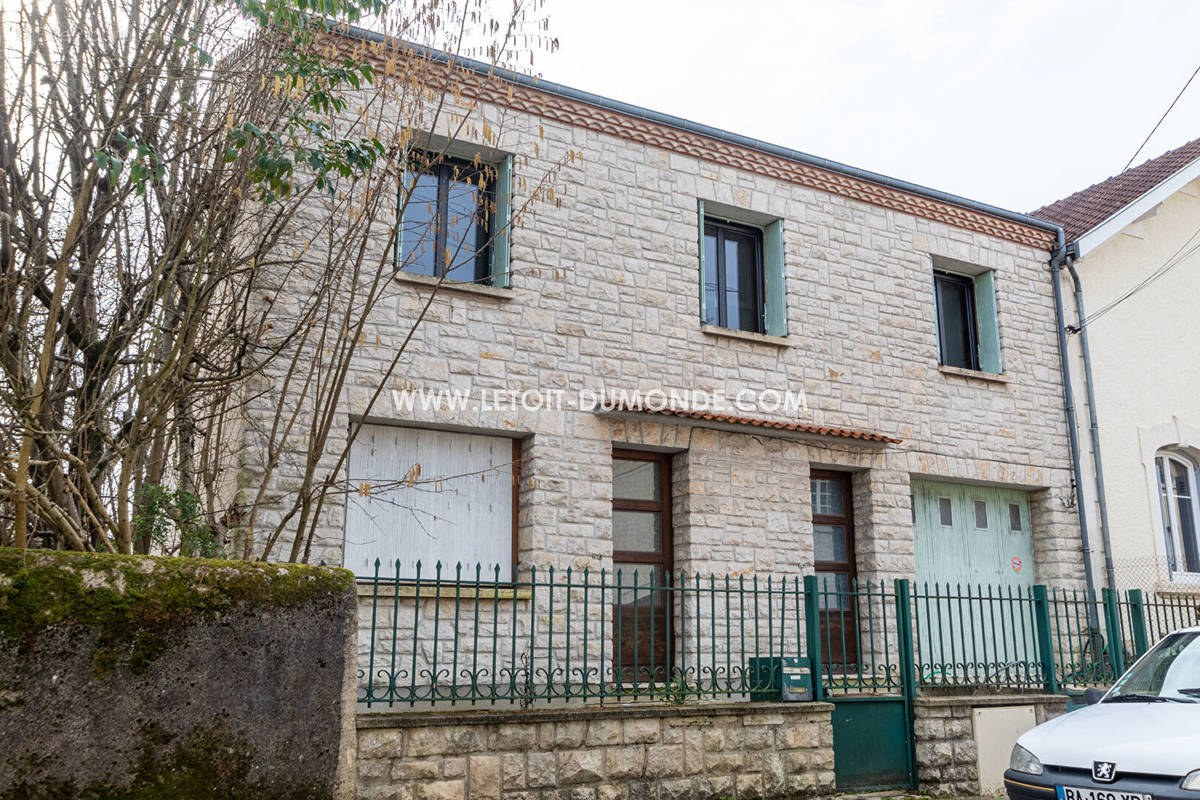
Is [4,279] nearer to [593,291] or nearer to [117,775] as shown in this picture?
[117,775]

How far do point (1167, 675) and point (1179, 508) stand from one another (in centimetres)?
790

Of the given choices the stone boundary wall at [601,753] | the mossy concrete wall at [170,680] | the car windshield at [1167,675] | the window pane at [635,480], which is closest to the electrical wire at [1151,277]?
the window pane at [635,480]

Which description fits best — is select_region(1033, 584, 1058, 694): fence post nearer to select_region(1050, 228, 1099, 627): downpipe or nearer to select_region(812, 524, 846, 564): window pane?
select_region(812, 524, 846, 564): window pane

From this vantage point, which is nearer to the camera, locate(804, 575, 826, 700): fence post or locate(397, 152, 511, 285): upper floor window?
locate(804, 575, 826, 700): fence post

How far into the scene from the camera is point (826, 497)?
10.9 meters

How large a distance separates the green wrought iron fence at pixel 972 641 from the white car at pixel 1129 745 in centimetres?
179

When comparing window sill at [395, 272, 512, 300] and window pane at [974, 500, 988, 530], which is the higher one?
window sill at [395, 272, 512, 300]

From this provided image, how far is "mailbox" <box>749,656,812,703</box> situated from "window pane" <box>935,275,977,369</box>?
19.2 ft

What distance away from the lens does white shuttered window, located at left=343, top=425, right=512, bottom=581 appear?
8.49 metres

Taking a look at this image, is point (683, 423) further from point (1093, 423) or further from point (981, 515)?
point (1093, 423)

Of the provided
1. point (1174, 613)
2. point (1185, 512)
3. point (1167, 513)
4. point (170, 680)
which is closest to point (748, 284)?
point (1174, 613)

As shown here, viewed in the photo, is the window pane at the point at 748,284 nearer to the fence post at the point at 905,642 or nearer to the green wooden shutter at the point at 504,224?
the green wooden shutter at the point at 504,224

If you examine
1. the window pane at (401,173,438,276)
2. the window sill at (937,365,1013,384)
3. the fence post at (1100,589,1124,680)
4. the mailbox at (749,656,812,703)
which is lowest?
the mailbox at (749,656,812,703)

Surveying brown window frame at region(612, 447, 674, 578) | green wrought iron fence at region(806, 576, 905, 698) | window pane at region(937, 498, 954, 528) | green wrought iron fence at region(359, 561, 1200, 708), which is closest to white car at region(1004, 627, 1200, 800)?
green wrought iron fence at region(359, 561, 1200, 708)
